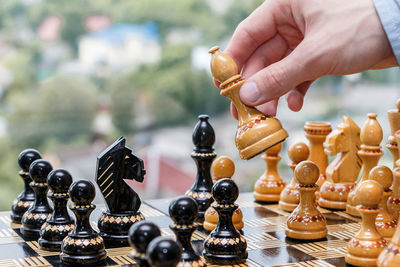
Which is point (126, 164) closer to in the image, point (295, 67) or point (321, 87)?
point (295, 67)

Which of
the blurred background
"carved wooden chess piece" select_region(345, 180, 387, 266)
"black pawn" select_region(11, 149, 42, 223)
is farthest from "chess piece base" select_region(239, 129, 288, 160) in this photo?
the blurred background

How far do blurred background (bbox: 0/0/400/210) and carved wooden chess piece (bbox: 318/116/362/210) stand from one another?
1957 millimetres

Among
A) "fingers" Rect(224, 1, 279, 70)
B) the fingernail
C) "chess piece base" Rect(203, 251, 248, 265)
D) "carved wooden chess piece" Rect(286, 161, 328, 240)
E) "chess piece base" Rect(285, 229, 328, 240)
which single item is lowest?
"chess piece base" Rect(203, 251, 248, 265)

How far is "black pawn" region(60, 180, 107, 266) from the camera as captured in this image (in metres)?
1.37

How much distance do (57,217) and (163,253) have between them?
0.58 meters

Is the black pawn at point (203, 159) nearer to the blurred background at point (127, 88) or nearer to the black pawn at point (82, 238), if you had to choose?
the black pawn at point (82, 238)

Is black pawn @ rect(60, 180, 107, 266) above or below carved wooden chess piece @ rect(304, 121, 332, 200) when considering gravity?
below

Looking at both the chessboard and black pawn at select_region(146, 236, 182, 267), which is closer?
black pawn at select_region(146, 236, 182, 267)

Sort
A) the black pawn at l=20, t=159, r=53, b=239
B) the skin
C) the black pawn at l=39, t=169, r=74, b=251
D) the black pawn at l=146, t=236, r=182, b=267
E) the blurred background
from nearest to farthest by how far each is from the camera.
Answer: the black pawn at l=146, t=236, r=182, b=267 → the skin → the black pawn at l=39, t=169, r=74, b=251 → the black pawn at l=20, t=159, r=53, b=239 → the blurred background

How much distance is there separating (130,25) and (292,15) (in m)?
2.37

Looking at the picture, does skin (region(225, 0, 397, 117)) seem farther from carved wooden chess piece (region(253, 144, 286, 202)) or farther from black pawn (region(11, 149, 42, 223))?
black pawn (region(11, 149, 42, 223))

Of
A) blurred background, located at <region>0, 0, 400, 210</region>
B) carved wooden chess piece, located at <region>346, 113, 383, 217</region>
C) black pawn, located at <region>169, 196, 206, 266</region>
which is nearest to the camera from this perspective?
black pawn, located at <region>169, 196, 206, 266</region>

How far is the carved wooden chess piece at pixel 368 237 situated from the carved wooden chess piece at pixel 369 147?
29 cm

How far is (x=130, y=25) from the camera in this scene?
3814 mm
